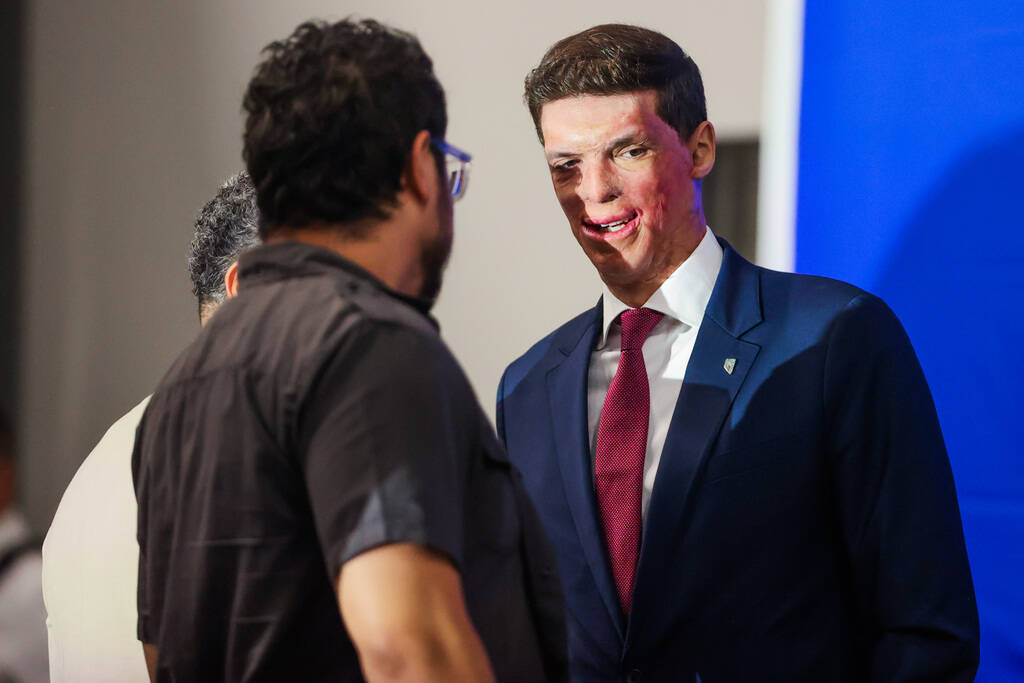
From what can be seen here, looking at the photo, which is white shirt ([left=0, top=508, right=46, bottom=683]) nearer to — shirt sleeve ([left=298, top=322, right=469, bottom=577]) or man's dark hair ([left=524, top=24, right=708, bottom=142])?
shirt sleeve ([left=298, top=322, right=469, bottom=577])

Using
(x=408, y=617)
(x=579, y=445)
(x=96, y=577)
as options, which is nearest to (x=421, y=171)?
(x=408, y=617)

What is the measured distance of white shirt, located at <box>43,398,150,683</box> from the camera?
153cm

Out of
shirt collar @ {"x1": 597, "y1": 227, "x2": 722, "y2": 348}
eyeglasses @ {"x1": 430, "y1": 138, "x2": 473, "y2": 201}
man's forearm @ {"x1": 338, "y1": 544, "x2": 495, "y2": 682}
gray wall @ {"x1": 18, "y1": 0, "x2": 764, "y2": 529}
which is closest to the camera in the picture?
man's forearm @ {"x1": 338, "y1": 544, "x2": 495, "y2": 682}

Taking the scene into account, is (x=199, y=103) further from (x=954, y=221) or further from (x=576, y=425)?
(x=954, y=221)

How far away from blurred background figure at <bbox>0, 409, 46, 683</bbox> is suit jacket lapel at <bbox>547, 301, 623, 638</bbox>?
0.75 m

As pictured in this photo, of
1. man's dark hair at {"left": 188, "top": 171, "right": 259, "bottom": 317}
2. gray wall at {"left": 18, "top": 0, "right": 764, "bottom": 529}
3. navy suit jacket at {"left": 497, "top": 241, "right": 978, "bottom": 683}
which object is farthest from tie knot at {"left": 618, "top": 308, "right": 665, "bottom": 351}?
gray wall at {"left": 18, "top": 0, "right": 764, "bottom": 529}

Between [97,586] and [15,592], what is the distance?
373mm

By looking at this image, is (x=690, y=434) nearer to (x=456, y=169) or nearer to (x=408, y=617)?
(x=456, y=169)

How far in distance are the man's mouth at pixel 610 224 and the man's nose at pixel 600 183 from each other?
31mm

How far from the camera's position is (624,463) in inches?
64.6

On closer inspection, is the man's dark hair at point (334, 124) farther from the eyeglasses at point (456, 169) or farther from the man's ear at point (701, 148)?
the man's ear at point (701, 148)

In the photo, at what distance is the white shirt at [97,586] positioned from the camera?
60.2 inches

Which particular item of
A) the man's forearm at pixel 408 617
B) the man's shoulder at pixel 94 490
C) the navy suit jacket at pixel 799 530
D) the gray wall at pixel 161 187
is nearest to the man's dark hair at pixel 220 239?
the man's shoulder at pixel 94 490

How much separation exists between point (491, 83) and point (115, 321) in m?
1.12
